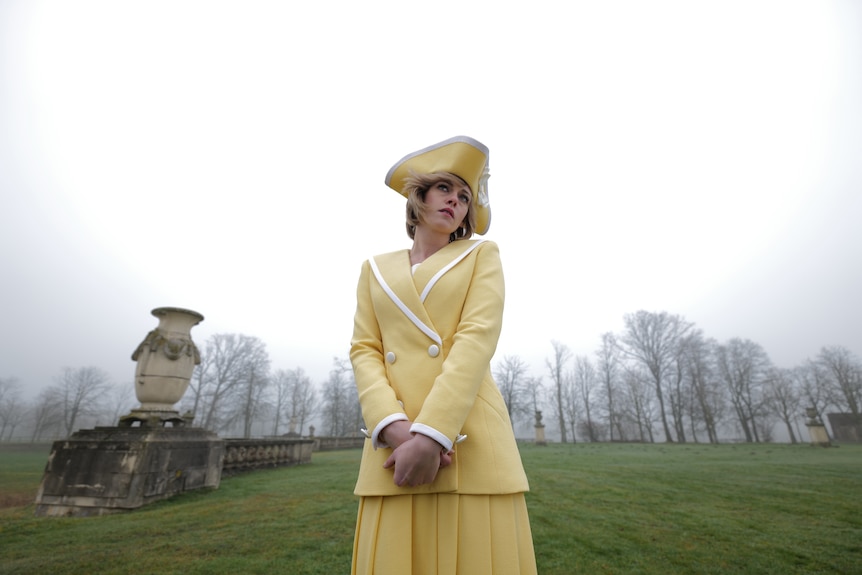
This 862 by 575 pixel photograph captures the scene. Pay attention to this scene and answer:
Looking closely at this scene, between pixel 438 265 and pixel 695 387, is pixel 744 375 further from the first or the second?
pixel 438 265

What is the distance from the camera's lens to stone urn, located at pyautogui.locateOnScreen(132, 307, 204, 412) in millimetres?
7371

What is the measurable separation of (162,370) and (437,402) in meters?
8.15

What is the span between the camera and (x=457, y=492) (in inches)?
53.6

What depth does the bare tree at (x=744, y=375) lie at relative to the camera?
122 ft

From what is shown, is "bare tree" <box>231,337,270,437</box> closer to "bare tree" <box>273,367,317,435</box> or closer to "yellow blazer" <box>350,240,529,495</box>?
"bare tree" <box>273,367,317,435</box>

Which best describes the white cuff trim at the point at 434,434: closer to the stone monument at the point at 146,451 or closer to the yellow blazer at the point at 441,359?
the yellow blazer at the point at 441,359

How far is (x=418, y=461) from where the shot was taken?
1256 mm

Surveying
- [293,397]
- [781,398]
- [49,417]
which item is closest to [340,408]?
[293,397]

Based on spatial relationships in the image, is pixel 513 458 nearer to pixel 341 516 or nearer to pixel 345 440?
pixel 341 516

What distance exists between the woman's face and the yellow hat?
6 cm

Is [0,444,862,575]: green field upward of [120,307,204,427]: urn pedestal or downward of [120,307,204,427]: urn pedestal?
downward

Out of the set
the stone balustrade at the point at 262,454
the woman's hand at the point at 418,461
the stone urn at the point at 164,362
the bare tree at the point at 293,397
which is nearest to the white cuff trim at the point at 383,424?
the woman's hand at the point at 418,461

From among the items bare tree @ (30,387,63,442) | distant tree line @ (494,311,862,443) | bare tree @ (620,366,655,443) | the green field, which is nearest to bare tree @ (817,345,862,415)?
distant tree line @ (494,311,862,443)

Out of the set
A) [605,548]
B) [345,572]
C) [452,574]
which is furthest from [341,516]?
[452,574]
